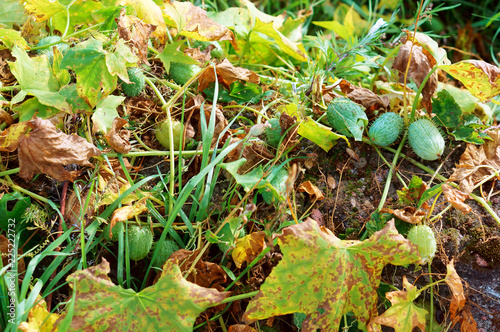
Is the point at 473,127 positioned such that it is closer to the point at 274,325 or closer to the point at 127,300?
the point at 274,325

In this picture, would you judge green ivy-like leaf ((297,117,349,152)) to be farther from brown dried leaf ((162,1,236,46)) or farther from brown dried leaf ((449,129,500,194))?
brown dried leaf ((162,1,236,46))

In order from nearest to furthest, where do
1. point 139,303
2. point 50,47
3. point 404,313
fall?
point 139,303, point 404,313, point 50,47

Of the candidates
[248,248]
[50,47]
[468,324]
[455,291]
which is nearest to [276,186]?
[248,248]

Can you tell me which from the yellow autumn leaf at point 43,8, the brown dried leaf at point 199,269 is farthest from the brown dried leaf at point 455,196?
the yellow autumn leaf at point 43,8

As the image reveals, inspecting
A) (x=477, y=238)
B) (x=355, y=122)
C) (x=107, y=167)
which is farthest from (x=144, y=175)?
(x=477, y=238)

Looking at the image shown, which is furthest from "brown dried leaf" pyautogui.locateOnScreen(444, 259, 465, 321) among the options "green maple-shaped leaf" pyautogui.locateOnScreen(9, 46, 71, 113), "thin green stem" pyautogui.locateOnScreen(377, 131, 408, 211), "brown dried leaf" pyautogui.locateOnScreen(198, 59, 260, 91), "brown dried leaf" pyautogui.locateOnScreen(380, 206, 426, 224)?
"green maple-shaped leaf" pyautogui.locateOnScreen(9, 46, 71, 113)

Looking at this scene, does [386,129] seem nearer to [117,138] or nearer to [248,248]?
[248,248]

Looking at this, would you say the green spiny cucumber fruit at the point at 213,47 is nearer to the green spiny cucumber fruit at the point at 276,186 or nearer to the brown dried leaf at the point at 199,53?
the brown dried leaf at the point at 199,53
